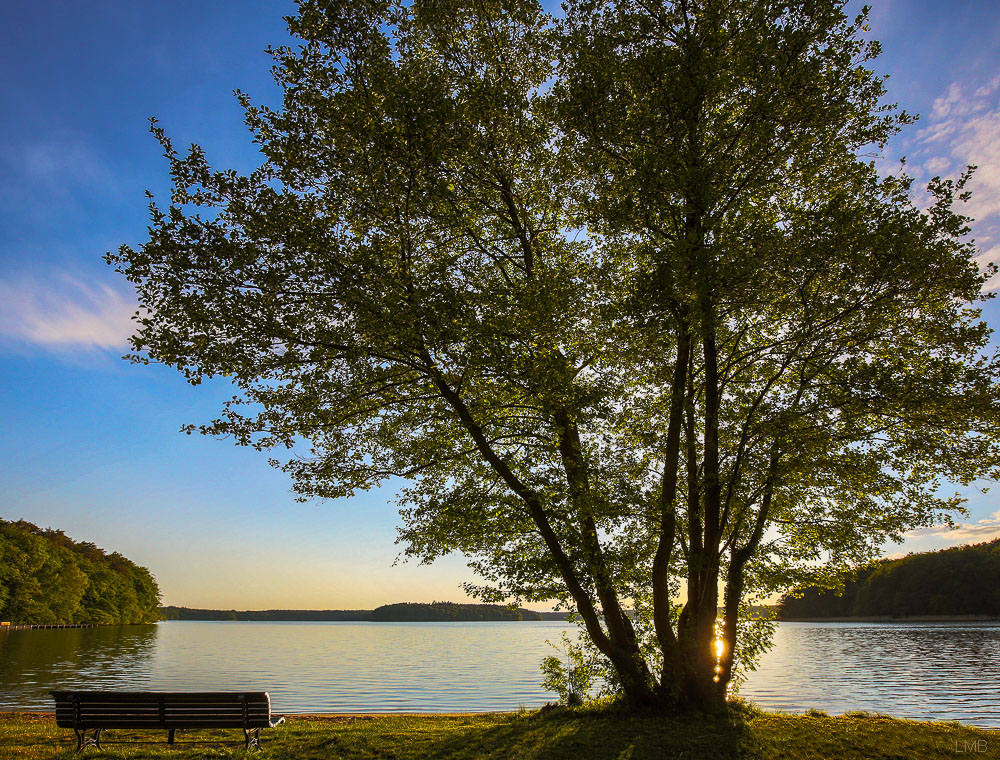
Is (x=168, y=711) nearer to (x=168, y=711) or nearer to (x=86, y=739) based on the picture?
(x=168, y=711)

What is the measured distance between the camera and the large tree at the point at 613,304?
10656 millimetres

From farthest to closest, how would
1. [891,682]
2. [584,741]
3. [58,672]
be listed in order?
[58,672] → [891,682] → [584,741]

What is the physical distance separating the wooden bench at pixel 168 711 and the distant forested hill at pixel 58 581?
319ft

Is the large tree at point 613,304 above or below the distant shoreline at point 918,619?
above

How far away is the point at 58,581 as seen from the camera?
94.9 meters

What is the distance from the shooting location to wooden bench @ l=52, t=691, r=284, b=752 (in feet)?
34.8

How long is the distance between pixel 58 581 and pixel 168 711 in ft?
354

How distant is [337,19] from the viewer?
37.1 feet

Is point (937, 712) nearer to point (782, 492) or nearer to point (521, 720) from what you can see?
point (782, 492)

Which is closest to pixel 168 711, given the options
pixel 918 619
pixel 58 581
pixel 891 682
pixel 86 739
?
pixel 86 739

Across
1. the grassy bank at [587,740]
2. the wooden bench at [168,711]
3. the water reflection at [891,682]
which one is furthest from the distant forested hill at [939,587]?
the wooden bench at [168,711]

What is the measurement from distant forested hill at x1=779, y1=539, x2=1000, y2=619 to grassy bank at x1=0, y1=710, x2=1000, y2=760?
90.3m

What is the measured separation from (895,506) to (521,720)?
9096 millimetres

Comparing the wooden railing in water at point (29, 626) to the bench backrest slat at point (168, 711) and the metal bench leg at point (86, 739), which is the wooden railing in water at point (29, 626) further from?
the bench backrest slat at point (168, 711)
